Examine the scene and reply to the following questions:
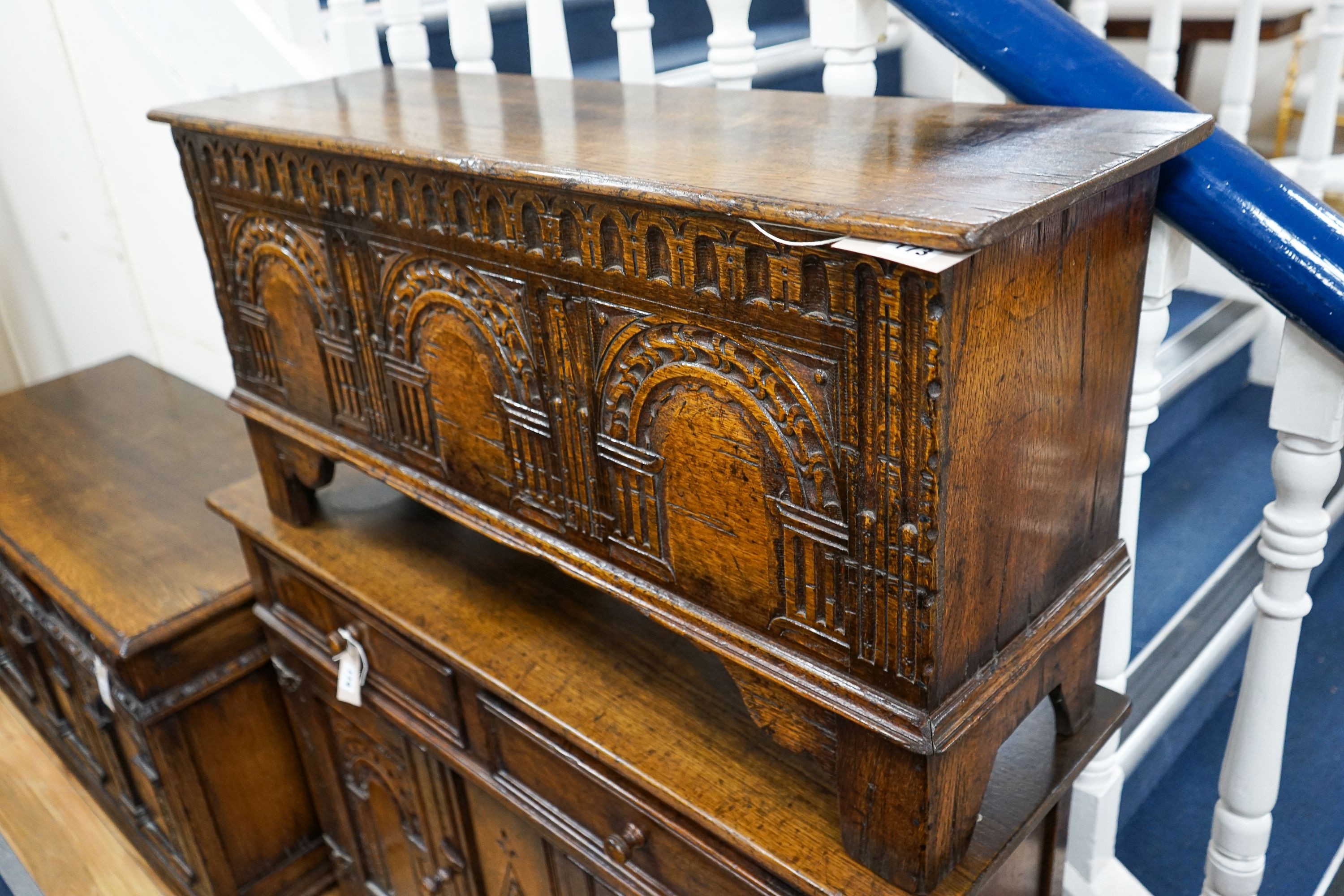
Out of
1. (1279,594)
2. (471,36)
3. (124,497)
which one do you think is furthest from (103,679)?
(1279,594)

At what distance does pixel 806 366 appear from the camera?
777 mm

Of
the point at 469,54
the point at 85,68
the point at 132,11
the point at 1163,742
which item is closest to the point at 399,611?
the point at 469,54

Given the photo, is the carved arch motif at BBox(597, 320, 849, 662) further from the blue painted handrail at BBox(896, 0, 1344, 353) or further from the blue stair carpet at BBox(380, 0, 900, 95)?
the blue stair carpet at BBox(380, 0, 900, 95)

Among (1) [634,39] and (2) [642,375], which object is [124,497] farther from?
(2) [642,375]

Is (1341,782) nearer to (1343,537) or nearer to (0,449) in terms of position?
(1343,537)

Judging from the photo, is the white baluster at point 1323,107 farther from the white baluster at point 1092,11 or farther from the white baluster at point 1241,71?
the white baluster at point 1092,11

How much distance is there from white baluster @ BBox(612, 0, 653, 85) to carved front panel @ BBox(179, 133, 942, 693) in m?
0.44

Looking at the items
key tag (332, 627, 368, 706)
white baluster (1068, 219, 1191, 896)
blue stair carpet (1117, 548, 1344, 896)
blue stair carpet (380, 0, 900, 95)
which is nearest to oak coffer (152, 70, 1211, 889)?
white baluster (1068, 219, 1191, 896)

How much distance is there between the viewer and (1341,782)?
1578 mm

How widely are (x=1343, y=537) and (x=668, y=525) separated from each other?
1644 millimetres

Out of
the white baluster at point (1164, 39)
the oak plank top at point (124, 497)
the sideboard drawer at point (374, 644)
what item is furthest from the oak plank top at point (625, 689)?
the white baluster at point (1164, 39)

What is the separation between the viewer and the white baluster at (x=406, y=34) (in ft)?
5.10

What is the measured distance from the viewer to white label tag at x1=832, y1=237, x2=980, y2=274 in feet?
2.10

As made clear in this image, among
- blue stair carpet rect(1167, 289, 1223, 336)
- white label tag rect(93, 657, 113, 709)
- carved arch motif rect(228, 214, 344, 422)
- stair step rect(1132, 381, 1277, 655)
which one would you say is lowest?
white label tag rect(93, 657, 113, 709)
